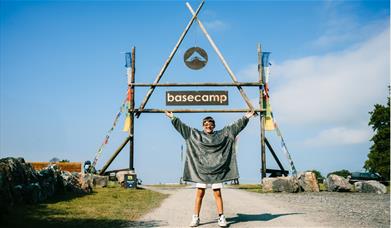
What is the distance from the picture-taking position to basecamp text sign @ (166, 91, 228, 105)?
1870cm

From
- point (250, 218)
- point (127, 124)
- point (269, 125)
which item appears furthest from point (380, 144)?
point (250, 218)

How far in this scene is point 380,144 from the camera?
3662 centimetres

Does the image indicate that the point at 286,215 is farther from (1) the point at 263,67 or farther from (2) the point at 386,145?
(2) the point at 386,145

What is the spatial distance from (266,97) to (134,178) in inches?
295

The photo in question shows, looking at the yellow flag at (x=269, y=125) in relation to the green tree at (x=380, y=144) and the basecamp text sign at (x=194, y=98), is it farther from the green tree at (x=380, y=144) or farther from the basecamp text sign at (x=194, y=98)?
the green tree at (x=380, y=144)

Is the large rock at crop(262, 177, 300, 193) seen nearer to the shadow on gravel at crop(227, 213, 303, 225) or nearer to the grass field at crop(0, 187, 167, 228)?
the grass field at crop(0, 187, 167, 228)

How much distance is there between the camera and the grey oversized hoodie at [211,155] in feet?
24.1

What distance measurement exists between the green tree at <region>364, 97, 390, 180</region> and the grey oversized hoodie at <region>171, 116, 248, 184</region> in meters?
32.1

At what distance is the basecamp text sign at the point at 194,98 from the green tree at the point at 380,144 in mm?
23165

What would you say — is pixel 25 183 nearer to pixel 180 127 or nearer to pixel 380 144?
pixel 180 127

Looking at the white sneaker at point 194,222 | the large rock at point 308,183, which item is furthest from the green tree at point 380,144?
the white sneaker at point 194,222

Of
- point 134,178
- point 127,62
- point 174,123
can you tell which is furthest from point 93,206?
point 127,62

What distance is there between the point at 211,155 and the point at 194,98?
1138 centimetres

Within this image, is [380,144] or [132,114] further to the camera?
[380,144]
